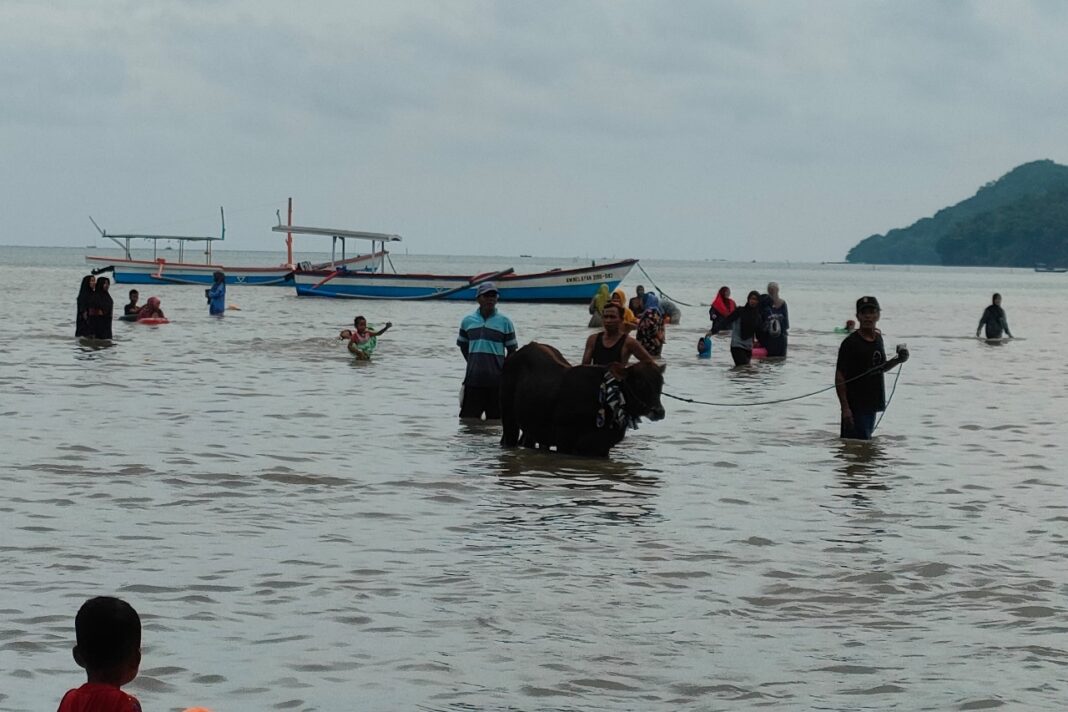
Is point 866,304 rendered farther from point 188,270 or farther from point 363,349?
point 188,270

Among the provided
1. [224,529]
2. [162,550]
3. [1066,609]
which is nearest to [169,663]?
[162,550]

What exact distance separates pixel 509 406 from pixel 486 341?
132cm

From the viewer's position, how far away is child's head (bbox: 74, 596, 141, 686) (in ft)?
12.7

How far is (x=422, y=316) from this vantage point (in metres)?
47.7

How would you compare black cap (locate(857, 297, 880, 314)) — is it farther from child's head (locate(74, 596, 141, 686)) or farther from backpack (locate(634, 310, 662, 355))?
child's head (locate(74, 596, 141, 686))

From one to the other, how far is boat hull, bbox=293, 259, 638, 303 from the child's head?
5293 cm

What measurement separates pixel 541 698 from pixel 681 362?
814 inches

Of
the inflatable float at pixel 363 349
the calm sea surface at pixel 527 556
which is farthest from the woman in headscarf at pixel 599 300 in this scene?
the calm sea surface at pixel 527 556

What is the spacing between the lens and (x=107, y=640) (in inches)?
153

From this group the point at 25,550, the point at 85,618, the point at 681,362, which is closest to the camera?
the point at 85,618

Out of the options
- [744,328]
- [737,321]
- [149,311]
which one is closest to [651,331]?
[737,321]

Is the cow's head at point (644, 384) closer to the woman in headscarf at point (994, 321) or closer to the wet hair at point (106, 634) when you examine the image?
the wet hair at point (106, 634)

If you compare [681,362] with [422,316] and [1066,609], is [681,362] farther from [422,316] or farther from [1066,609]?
[422,316]

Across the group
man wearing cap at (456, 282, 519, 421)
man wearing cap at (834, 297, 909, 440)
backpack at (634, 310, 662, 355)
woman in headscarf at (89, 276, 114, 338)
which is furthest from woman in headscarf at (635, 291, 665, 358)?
woman in headscarf at (89, 276, 114, 338)
